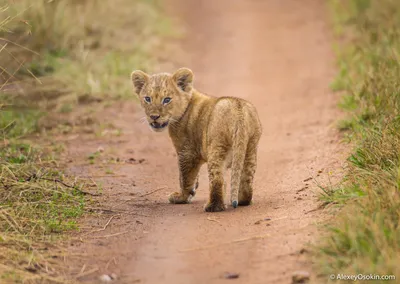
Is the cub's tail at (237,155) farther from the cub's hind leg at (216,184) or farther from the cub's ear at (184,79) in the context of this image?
the cub's ear at (184,79)

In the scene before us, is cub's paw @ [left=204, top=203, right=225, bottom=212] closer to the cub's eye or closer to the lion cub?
the lion cub

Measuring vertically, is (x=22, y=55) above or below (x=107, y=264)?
above

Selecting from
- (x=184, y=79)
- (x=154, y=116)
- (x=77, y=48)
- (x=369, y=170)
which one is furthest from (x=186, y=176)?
(x=77, y=48)

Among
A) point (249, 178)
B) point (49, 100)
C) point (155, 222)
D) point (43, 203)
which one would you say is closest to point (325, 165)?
point (249, 178)

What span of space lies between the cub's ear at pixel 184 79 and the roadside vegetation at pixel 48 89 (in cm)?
146

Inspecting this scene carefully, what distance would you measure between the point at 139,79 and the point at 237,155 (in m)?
1.66

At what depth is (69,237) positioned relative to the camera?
639 centimetres

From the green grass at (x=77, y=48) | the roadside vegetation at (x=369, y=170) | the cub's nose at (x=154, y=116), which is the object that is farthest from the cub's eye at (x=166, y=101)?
the green grass at (x=77, y=48)

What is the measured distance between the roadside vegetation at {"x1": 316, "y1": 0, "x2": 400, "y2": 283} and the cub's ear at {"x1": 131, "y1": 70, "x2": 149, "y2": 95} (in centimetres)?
227

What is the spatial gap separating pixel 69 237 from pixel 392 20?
8.60 metres

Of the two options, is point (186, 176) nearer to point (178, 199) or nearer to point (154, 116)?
point (178, 199)

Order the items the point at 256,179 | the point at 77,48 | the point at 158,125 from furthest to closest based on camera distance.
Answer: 1. the point at 77,48
2. the point at 256,179
3. the point at 158,125

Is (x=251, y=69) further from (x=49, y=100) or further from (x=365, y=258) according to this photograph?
(x=365, y=258)

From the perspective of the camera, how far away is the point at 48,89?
12.1 m
